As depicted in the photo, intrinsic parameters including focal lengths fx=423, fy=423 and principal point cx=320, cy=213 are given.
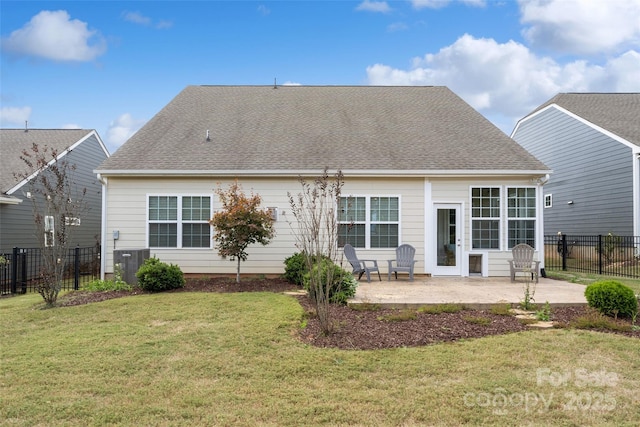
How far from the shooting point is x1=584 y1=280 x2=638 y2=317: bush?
6375 mm

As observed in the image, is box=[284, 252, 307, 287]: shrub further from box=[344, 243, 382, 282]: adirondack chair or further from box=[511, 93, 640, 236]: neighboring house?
box=[511, 93, 640, 236]: neighboring house

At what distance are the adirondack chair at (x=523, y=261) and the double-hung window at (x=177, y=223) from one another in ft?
26.1

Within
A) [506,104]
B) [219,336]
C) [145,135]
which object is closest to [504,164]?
[219,336]

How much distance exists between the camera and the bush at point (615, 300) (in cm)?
638

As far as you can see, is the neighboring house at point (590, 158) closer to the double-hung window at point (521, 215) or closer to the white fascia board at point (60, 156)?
the double-hung window at point (521, 215)

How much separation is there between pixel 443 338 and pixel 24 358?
5006mm

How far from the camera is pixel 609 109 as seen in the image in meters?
18.7

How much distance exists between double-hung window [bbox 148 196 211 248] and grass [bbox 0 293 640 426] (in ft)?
17.7

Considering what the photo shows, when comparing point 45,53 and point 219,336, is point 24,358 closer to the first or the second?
point 219,336

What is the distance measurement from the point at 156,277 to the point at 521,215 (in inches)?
373

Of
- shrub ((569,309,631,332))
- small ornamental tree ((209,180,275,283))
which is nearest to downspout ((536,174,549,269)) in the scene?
shrub ((569,309,631,332))

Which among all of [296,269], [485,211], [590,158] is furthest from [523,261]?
[590,158]

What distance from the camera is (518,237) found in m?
11.6

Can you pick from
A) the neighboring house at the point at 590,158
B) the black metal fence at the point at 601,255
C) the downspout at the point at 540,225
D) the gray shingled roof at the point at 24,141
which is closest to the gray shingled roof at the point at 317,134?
the downspout at the point at 540,225
